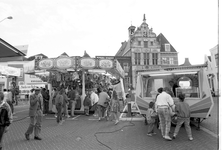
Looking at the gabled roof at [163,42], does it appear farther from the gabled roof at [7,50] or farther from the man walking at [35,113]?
the man walking at [35,113]

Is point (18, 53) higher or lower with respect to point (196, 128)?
higher

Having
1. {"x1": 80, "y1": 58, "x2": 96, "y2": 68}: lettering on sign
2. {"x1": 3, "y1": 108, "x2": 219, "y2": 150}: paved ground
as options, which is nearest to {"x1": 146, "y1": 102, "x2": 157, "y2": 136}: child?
{"x1": 3, "y1": 108, "x2": 219, "y2": 150}: paved ground

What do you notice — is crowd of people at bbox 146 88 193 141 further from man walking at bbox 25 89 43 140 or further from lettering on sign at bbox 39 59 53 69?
lettering on sign at bbox 39 59 53 69

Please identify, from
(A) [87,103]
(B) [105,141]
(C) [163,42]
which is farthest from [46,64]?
(C) [163,42]

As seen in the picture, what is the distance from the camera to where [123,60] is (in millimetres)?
40344

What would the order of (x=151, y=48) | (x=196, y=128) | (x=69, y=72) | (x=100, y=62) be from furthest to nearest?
(x=151, y=48) < (x=69, y=72) < (x=100, y=62) < (x=196, y=128)

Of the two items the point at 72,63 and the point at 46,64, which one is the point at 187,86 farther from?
the point at 46,64

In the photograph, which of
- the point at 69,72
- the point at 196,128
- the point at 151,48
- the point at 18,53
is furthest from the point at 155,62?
the point at 18,53

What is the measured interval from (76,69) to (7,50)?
5.38m

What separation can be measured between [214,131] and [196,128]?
2.06 ft

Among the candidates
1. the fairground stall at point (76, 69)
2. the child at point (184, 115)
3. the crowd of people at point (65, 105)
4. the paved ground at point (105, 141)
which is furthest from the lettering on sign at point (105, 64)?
the child at point (184, 115)

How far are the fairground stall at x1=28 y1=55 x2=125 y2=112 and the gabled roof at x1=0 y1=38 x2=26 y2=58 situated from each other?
4.51 metres

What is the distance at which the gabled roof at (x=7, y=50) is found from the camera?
17.0 feet

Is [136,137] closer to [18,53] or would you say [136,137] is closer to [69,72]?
[18,53]
